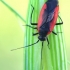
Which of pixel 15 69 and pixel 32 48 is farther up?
pixel 32 48

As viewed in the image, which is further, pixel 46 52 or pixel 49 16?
pixel 49 16

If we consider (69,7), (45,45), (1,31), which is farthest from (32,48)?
(69,7)

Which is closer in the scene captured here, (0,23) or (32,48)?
(32,48)

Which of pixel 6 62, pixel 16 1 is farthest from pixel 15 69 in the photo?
pixel 16 1

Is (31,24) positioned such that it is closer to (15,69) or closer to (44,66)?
(44,66)

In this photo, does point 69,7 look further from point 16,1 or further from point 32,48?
point 32,48

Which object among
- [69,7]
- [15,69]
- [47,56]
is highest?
[69,7]

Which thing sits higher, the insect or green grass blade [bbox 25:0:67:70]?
the insect

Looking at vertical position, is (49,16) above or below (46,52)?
above

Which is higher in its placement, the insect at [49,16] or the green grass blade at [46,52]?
the insect at [49,16]
